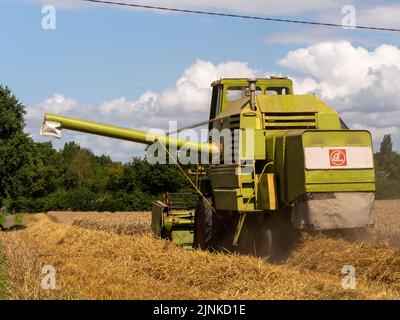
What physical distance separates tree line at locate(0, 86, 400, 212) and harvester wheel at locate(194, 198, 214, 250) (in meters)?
2.99

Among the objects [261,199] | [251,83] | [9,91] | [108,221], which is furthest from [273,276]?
[9,91]

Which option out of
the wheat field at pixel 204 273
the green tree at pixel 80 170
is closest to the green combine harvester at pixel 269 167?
the wheat field at pixel 204 273

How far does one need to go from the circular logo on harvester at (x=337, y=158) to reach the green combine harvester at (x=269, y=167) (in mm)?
14

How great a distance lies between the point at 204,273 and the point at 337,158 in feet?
8.55

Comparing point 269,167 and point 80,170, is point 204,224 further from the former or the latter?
point 80,170

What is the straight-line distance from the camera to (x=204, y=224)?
40.2 feet

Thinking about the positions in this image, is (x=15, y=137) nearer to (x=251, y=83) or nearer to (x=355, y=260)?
(x=251, y=83)

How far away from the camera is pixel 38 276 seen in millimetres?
8586

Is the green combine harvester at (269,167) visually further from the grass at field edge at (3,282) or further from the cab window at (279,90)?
the grass at field edge at (3,282)

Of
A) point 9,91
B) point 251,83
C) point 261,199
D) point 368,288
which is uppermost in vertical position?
point 9,91

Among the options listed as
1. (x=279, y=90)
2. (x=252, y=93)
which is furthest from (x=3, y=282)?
(x=279, y=90)

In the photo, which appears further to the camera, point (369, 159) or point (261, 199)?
point (261, 199)

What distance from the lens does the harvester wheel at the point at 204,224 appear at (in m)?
12.1
